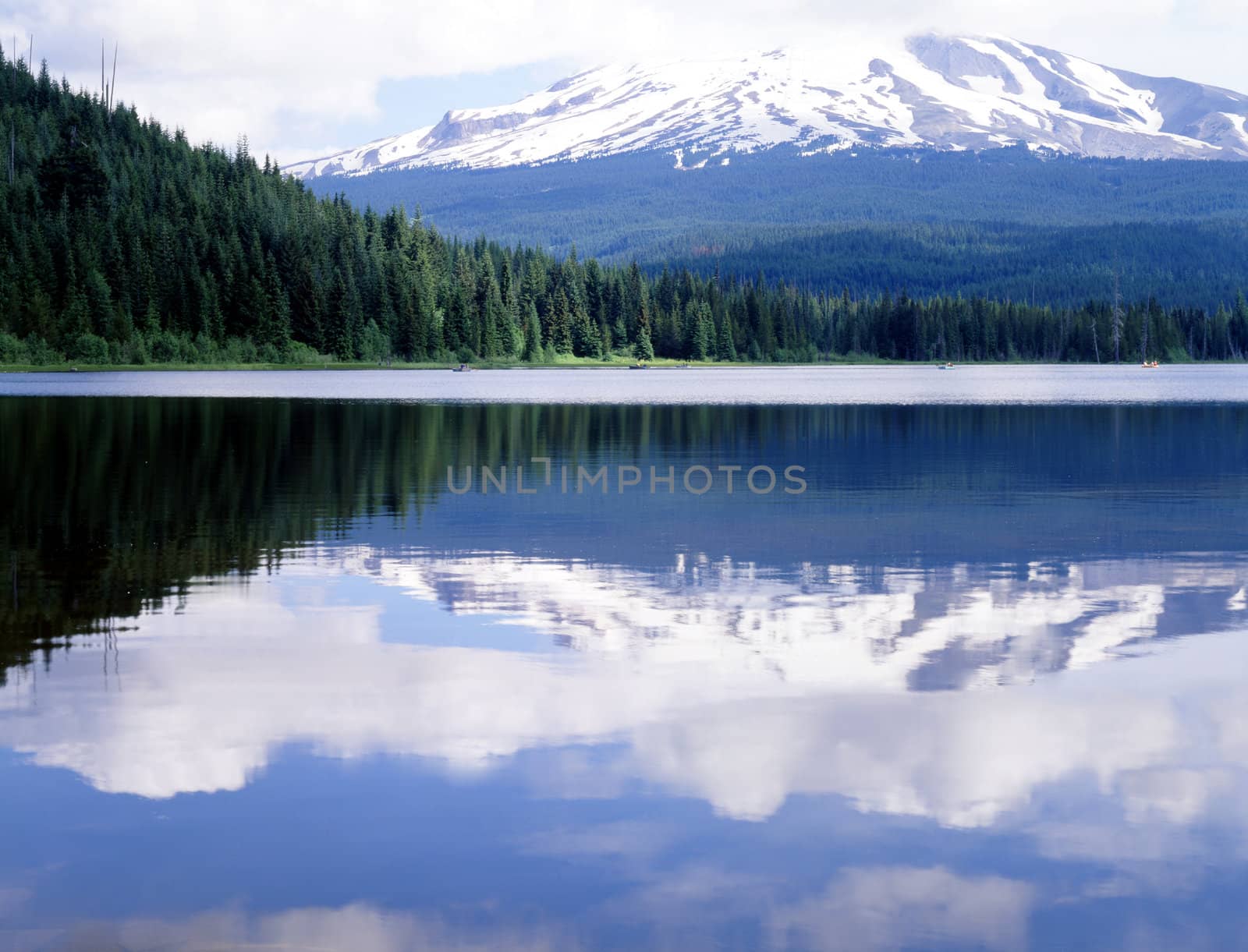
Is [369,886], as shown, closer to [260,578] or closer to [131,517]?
[260,578]

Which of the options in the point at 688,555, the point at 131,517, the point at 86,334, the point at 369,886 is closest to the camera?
the point at 369,886

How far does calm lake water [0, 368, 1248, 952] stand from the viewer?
30.8 ft

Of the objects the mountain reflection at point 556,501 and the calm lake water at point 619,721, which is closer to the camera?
the calm lake water at point 619,721

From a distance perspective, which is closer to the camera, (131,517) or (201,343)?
(131,517)

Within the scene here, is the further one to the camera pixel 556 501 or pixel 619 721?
pixel 556 501

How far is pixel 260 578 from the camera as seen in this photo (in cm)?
2184

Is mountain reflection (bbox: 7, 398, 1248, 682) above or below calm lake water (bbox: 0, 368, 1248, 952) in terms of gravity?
above

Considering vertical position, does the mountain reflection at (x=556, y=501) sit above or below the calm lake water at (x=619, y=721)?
above

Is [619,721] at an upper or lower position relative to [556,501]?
lower

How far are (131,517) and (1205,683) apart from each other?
64.4 feet

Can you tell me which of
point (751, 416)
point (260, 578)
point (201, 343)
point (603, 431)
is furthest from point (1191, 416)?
point (201, 343)

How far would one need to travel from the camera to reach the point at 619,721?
44.2 ft

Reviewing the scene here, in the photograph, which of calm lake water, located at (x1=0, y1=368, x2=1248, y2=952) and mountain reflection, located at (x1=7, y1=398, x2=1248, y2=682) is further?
mountain reflection, located at (x1=7, y1=398, x2=1248, y2=682)

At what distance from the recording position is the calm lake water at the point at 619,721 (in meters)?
9.38
